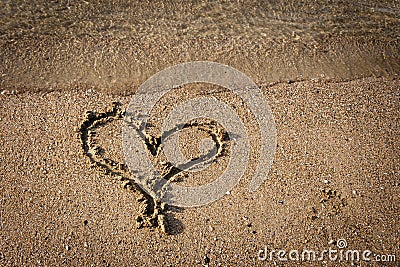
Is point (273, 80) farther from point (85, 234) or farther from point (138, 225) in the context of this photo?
point (85, 234)

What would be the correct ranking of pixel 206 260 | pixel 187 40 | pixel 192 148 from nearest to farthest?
pixel 206 260
pixel 192 148
pixel 187 40

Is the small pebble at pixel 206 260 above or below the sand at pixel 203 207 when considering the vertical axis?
below

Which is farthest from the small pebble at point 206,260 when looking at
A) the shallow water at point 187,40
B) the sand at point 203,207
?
the shallow water at point 187,40

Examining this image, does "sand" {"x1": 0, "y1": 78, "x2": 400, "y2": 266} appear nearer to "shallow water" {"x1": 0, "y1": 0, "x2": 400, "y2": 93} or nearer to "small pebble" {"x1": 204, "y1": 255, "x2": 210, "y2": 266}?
"small pebble" {"x1": 204, "y1": 255, "x2": 210, "y2": 266}

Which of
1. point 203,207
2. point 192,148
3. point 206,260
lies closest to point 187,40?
point 192,148

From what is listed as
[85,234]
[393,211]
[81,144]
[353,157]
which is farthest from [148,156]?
[393,211]

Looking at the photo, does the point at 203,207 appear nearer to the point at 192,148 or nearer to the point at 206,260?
the point at 206,260

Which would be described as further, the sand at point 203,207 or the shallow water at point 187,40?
the shallow water at point 187,40

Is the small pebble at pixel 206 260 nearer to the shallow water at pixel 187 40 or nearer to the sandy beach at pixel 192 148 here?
the sandy beach at pixel 192 148
